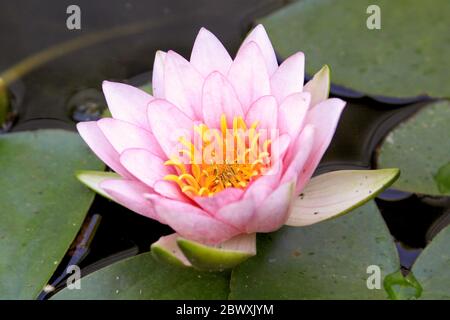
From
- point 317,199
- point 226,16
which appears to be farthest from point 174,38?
point 317,199

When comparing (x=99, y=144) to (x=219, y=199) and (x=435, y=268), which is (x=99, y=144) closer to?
(x=219, y=199)

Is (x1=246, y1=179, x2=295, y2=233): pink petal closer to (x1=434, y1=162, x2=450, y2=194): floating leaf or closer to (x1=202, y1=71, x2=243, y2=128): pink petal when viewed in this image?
(x1=202, y1=71, x2=243, y2=128): pink petal

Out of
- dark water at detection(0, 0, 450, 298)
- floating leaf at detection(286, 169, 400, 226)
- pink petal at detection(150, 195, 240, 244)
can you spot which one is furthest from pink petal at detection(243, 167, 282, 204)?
dark water at detection(0, 0, 450, 298)

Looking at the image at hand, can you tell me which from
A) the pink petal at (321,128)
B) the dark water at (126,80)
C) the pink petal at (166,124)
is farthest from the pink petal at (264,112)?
the dark water at (126,80)

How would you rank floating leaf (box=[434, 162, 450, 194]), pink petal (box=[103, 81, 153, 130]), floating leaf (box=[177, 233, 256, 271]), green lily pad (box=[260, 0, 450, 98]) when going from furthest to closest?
green lily pad (box=[260, 0, 450, 98]) → floating leaf (box=[434, 162, 450, 194]) → pink petal (box=[103, 81, 153, 130]) → floating leaf (box=[177, 233, 256, 271])

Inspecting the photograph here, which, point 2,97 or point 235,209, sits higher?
point 2,97

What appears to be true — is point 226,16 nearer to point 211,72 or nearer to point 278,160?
point 211,72

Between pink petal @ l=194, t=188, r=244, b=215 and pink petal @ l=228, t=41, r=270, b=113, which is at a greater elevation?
pink petal @ l=228, t=41, r=270, b=113
